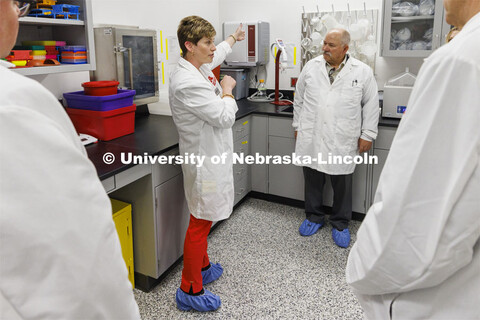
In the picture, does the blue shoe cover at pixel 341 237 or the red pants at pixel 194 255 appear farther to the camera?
→ the blue shoe cover at pixel 341 237

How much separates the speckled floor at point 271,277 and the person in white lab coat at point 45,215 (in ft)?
5.36

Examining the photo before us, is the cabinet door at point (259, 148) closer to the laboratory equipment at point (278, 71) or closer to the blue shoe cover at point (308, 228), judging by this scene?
the laboratory equipment at point (278, 71)

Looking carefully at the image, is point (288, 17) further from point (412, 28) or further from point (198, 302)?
point (198, 302)

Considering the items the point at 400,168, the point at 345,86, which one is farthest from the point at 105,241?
the point at 345,86

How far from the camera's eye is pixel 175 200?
2.40m

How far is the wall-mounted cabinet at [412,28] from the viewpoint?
9.82ft

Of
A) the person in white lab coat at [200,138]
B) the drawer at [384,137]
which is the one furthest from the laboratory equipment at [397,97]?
the person in white lab coat at [200,138]

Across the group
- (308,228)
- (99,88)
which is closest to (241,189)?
(308,228)

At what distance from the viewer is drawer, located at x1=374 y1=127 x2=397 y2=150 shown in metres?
2.92

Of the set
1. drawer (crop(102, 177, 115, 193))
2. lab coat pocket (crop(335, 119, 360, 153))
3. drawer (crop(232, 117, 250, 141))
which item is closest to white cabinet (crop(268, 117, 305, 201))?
drawer (crop(232, 117, 250, 141))

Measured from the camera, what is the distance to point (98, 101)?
2256mm

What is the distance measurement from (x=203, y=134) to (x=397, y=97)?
1.68 meters

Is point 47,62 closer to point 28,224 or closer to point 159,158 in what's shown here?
point 159,158

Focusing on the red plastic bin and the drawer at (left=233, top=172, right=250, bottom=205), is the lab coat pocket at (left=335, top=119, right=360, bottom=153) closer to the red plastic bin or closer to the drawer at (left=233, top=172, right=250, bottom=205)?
the drawer at (left=233, top=172, right=250, bottom=205)
